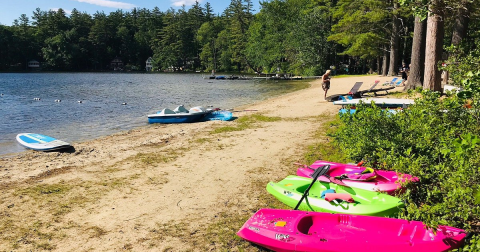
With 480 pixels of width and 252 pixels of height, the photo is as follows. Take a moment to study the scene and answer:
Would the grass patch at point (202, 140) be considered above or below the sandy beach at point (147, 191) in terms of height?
above

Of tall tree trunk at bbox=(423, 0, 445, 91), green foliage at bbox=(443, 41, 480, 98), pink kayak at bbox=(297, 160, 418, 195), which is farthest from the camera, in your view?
tall tree trunk at bbox=(423, 0, 445, 91)

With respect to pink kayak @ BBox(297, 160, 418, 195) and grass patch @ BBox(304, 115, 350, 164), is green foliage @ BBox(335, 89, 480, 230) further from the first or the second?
grass patch @ BBox(304, 115, 350, 164)

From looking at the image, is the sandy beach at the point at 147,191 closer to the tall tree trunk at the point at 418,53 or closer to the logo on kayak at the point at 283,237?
the logo on kayak at the point at 283,237

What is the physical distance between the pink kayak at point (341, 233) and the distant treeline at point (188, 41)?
45.1m

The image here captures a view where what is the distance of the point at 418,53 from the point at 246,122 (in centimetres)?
935

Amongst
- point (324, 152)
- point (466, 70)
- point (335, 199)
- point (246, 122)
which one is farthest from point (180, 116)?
point (466, 70)

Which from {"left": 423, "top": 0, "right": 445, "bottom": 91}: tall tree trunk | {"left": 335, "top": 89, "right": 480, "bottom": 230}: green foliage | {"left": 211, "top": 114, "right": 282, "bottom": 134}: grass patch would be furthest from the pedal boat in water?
{"left": 423, "top": 0, "right": 445, "bottom": 91}: tall tree trunk

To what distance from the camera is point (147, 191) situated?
6.61 meters

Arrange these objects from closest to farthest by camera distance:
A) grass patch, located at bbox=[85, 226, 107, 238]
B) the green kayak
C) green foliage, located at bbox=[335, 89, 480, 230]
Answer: green foliage, located at bbox=[335, 89, 480, 230]
the green kayak
grass patch, located at bbox=[85, 226, 107, 238]

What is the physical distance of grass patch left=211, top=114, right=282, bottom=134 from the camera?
12507mm

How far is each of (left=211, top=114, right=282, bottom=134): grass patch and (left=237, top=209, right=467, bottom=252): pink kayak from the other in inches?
307

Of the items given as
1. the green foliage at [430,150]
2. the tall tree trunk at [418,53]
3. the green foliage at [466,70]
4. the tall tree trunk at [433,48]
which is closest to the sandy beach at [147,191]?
the green foliage at [430,150]

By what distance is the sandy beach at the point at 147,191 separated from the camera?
485cm

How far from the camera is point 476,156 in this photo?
11.9 ft
